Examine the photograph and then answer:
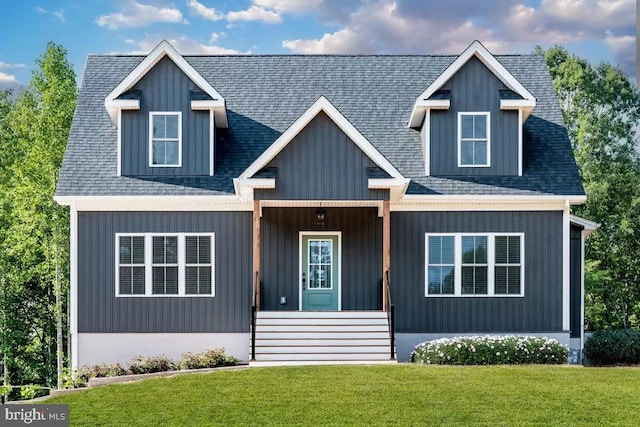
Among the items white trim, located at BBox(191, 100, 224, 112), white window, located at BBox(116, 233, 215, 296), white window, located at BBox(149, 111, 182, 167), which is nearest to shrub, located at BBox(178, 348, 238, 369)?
white window, located at BBox(116, 233, 215, 296)

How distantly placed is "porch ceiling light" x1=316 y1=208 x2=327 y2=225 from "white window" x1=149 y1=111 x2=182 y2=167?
11.7 feet

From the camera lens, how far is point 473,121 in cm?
1934

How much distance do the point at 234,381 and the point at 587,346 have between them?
10.2m

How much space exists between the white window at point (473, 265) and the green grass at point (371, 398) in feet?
12.6

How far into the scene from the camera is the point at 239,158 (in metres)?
19.9

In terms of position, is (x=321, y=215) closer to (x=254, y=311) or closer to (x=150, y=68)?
(x=254, y=311)

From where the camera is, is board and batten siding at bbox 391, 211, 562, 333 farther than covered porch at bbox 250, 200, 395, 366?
No

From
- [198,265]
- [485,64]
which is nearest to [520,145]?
[485,64]

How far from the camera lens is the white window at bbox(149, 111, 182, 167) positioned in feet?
62.7

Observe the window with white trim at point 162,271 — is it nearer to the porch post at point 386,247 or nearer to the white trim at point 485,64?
the porch post at point 386,247

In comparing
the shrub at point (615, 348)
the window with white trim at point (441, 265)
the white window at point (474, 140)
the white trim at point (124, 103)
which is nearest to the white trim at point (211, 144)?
the white trim at point (124, 103)

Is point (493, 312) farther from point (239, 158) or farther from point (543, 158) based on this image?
point (239, 158)

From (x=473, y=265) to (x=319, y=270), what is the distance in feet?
12.2

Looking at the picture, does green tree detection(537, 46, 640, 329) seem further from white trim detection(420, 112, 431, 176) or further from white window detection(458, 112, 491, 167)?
white trim detection(420, 112, 431, 176)
